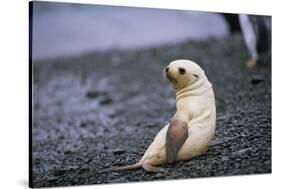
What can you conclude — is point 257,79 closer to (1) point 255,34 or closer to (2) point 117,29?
(1) point 255,34

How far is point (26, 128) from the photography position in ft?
13.5

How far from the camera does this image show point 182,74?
4129 mm

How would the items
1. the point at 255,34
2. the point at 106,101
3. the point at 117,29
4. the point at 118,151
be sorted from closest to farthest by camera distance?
the point at 118,151
the point at 255,34
the point at 106,101
the point at 117,29

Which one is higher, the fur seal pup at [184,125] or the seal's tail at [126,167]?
the fur seal pup at [184,125]

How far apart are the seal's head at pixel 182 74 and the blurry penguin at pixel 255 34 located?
1198 millimetres

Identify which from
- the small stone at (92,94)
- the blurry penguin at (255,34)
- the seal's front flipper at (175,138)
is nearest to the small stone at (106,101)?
the small stone at (92,94)

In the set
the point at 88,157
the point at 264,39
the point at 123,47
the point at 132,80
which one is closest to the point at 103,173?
the point at 88,157

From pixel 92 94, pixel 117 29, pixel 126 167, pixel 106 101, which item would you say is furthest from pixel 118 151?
pixel 117 29

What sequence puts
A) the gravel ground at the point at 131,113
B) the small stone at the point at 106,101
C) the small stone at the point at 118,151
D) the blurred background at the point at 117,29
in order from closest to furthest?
the gravel ground at the point at 131,113
the small stone at the point at 118,151
the small stone at the point at 106,101
the blurred background at the point at 117,29

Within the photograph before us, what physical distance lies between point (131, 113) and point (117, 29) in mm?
1688

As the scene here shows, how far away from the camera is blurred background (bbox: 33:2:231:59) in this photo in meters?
7.33

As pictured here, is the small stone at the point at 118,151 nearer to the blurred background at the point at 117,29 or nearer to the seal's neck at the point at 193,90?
the seal's neck at the point at 193,90

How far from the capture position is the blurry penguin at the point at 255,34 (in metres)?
5.03

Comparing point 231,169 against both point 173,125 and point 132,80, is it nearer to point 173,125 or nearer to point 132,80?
point 173,125
